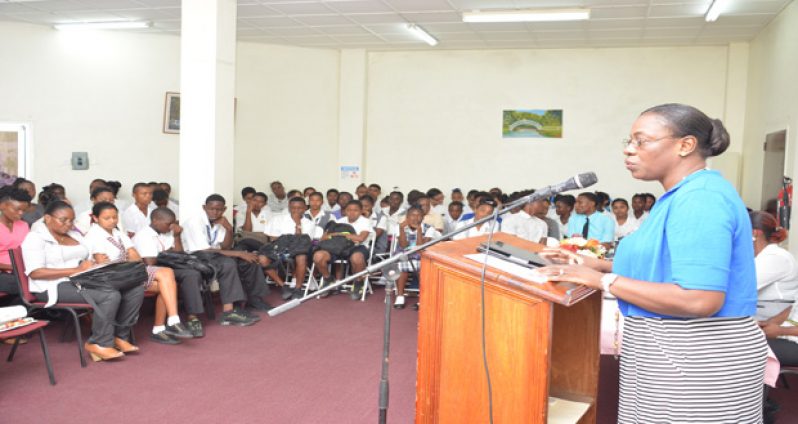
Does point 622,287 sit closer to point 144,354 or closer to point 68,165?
Answer: point 144,354

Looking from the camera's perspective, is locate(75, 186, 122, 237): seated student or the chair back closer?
the chair back

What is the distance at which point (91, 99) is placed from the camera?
9414 millimetres

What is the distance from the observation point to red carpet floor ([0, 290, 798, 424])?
3.66 meters

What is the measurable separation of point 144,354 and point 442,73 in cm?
720

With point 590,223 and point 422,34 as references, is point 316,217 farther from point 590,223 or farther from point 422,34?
point 422,34

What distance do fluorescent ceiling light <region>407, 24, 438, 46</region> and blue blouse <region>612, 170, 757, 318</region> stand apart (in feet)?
24.4

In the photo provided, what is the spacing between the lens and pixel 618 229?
26.5 ft

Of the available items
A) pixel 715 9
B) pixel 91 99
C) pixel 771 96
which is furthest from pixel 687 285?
pixel 91 99

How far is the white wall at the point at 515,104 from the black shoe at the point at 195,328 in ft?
19.5

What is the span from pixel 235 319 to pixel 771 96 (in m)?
6.86

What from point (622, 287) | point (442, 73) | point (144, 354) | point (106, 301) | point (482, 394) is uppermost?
point (442, 73)

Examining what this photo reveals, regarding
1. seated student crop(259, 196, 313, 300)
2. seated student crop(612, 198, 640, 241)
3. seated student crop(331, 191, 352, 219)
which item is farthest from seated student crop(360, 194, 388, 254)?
seated student crop(612, 198, 640, 241)

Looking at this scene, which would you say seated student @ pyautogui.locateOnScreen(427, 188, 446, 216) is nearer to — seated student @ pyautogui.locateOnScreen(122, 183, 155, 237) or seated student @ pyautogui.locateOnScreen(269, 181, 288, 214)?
seated student @ pyautogui.locateOnScreen(269, 181, 288, 214)

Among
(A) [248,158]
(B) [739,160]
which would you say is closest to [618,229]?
(B) [739,160]
